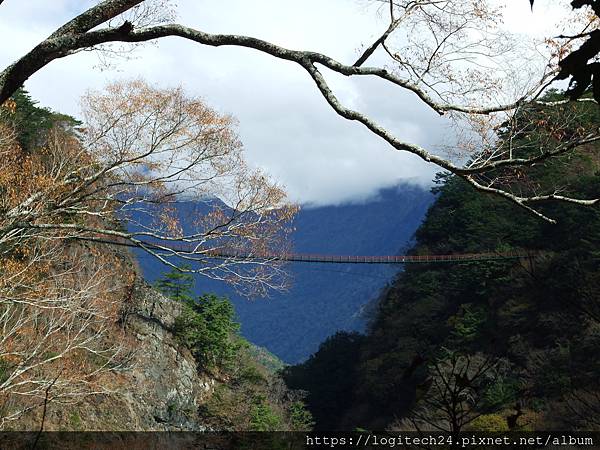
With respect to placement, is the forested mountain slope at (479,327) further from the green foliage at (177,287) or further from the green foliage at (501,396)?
the green foliage at (177,287)

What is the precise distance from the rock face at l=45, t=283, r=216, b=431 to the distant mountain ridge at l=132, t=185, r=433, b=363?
126m

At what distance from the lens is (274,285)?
6695 millimetres

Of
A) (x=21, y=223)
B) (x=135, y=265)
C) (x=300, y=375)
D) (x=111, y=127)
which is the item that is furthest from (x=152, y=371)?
(x=21, y=223)

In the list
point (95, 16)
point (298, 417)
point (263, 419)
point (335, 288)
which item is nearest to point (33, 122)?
point (263, 419)

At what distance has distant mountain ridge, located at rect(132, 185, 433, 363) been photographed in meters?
166

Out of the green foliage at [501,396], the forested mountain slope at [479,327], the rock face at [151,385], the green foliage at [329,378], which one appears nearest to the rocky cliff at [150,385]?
the rock face at [151,385]

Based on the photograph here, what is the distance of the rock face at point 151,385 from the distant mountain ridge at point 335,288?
12565 centimetres

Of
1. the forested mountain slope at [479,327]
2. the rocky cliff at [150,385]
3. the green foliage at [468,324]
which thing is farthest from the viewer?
the green foliage at [468,324]

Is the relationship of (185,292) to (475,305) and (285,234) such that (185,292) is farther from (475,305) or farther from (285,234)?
(285,234)

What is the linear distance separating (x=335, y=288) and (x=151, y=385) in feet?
523

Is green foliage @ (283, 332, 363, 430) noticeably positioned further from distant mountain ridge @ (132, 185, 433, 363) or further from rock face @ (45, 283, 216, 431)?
distant mountain ridge @ (132, 185, 433, 363)

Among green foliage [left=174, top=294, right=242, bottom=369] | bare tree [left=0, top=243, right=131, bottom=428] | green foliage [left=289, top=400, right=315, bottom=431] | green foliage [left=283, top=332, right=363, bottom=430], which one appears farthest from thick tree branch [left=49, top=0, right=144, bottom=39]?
green foliage [left=283, top=332, right=363, bottom=430]

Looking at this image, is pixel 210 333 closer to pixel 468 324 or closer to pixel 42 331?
pixel 468 324

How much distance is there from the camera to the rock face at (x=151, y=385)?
21.3 metres
